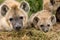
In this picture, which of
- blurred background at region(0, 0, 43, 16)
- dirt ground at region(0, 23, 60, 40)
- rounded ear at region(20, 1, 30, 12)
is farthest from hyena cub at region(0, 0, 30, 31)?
blurred background at region(0, 0, 43, 16)

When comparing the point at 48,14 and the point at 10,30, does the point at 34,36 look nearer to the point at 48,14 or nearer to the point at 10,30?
the point at 10,30

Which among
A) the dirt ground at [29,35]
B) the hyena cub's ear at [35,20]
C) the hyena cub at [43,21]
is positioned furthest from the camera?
the hyena cub's ear at [35,20]

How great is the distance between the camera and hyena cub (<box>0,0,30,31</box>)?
6373 mm

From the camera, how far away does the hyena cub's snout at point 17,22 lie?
6170mm

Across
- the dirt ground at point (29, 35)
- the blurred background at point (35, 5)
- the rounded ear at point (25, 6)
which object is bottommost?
the dirt ground at point (29, 35)

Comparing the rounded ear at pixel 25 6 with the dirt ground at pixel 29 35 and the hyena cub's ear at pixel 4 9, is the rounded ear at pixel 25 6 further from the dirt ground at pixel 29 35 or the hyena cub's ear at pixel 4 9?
the dirt ground at pixel 29 35

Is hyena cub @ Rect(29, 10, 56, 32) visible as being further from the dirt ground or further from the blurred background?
the blurred background

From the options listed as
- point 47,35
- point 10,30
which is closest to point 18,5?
point 10,30

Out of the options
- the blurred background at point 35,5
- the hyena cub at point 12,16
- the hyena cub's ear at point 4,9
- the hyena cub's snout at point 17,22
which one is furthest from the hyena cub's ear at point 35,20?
the blurred background at point 35,5

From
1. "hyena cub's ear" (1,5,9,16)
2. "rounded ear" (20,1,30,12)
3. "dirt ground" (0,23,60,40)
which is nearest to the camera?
"dirt ground" (0,23,60,40)

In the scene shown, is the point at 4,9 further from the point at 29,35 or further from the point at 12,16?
the point at 29,35

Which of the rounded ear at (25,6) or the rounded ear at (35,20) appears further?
the rounded ear at (35,20)

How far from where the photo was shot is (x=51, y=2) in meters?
7.72

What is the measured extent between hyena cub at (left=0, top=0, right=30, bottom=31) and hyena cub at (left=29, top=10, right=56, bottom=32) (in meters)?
0.42
